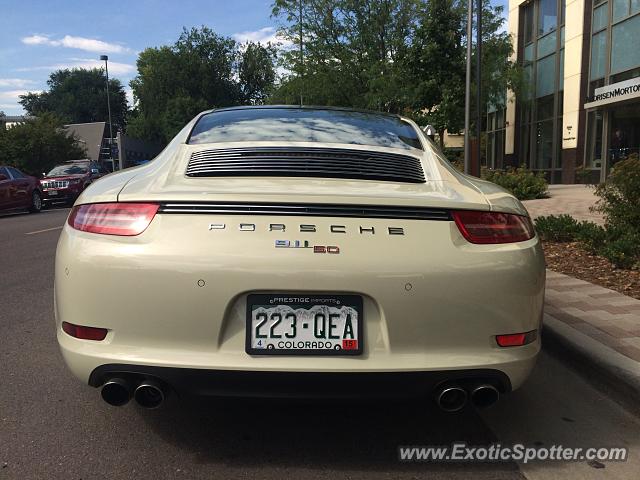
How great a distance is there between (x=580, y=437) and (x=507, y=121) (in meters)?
26.7

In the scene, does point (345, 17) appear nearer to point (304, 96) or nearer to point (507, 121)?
point (304, 96)

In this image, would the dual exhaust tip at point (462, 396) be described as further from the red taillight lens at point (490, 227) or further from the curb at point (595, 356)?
the curb at point (595, 356)

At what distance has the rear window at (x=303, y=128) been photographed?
3174 mm

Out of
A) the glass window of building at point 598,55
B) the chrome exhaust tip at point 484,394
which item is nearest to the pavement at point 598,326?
the chrome exhaust tip at point 484,394

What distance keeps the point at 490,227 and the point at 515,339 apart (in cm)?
49

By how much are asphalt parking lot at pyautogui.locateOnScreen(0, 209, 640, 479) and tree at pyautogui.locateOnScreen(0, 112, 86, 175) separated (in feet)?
91.2

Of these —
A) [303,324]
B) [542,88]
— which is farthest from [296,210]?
[542,88]

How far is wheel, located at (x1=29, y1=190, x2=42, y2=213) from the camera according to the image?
688 inches

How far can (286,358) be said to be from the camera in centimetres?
229

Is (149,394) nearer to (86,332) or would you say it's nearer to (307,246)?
(86,332)

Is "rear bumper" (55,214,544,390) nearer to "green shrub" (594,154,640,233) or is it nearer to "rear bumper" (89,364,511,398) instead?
"rear bumper" (89,364,511,398)

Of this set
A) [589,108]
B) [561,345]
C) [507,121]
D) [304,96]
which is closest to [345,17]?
[304,96]

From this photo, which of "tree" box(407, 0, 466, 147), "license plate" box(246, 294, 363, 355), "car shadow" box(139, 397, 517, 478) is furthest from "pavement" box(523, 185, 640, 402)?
"tree" box(407, 0, 466, 147)

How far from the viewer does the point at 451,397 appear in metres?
2.41
